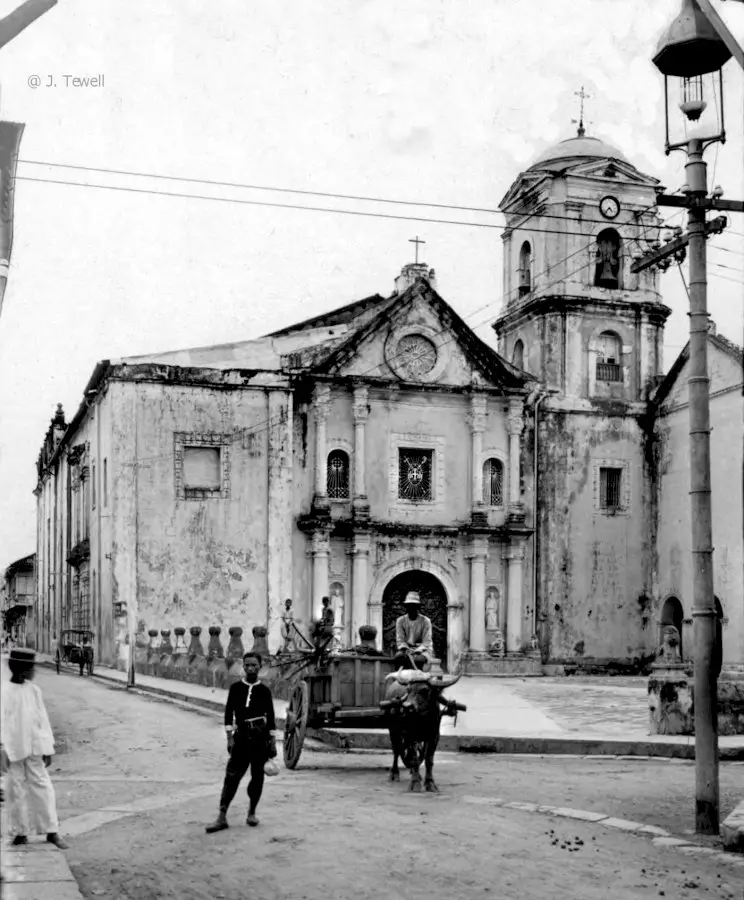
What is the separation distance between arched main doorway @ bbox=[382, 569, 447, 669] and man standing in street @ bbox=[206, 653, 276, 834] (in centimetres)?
2433

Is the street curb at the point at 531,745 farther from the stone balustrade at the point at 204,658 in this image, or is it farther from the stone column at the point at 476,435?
the stone column at the point at 476,435

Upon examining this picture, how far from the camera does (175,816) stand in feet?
33.0

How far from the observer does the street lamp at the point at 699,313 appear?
9.63 m

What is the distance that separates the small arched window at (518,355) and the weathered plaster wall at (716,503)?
13.7 ft

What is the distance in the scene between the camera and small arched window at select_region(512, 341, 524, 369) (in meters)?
36.8

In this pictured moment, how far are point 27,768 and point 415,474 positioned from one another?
26169 mm

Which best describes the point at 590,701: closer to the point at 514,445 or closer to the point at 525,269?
the point at 514,445

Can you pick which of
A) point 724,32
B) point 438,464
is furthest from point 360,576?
point 724,32

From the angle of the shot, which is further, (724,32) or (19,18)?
(724,32)

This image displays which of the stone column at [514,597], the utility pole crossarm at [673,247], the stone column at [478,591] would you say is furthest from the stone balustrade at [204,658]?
the stone column at [514,597]

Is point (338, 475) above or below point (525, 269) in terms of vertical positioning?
below

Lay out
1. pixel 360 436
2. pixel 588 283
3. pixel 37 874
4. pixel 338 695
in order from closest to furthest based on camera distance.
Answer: pixel 37 874
pixel 338 695
pixel 360 436
pixel 588 283

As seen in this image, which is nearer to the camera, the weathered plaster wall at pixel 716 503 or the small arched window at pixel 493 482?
the weathered plaster wall at pixel 716 503

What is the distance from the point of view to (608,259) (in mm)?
35750
